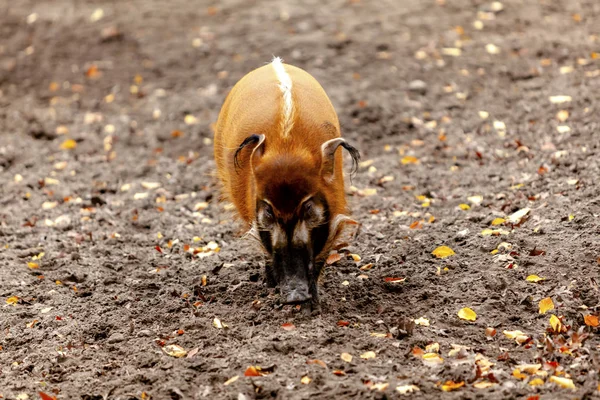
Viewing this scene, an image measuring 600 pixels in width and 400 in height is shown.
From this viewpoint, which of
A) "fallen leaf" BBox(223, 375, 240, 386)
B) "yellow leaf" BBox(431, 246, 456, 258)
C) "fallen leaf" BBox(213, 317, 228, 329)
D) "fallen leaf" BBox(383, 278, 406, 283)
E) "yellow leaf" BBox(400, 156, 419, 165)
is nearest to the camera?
"fallen leaf" BBox(223, 375, 240, 386)

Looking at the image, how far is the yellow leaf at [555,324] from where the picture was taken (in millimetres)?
4789

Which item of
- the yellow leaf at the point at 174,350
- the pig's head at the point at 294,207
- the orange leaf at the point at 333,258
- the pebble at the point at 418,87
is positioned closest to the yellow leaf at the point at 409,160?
the pebble at the point at 418,87

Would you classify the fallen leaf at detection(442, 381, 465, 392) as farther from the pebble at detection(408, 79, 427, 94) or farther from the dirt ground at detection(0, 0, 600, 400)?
the pebble at detection(408, 79, 427, 94)

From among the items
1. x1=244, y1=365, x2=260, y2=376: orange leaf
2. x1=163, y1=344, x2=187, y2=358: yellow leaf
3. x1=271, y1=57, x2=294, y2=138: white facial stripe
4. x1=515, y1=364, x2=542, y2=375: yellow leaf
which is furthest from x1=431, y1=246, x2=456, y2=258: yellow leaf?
x1=163, y1=344, x2=187, y2=358: yellow leaf

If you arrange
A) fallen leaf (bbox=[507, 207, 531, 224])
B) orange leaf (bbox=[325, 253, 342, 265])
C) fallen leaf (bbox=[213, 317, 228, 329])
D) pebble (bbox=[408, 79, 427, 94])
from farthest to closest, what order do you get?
1. pebble (bbox=[408, 79, 427, 94])
2. fallen leaf (bbox=[507, 207, 531, 224])
3. orange leaf (bbox=[325, 253, 342, 265])
4. fallen leaf (bbox=[213, 317, 228, 329])

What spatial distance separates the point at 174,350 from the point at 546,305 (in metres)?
2.41

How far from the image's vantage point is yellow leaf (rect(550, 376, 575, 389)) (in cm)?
422

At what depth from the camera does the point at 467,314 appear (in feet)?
16.8

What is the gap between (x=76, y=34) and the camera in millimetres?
A: 11656

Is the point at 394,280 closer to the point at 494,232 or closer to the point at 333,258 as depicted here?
the point at 333,258

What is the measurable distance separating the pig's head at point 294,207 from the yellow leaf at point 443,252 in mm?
1222

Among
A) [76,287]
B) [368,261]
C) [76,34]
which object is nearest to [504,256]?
[368,261]

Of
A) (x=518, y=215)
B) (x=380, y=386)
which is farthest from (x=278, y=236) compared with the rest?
(x=518, y=215)

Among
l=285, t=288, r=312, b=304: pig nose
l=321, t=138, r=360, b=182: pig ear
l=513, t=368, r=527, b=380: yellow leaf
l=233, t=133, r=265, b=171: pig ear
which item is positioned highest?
l=233, t=133, r=265, b=171: pig ear
